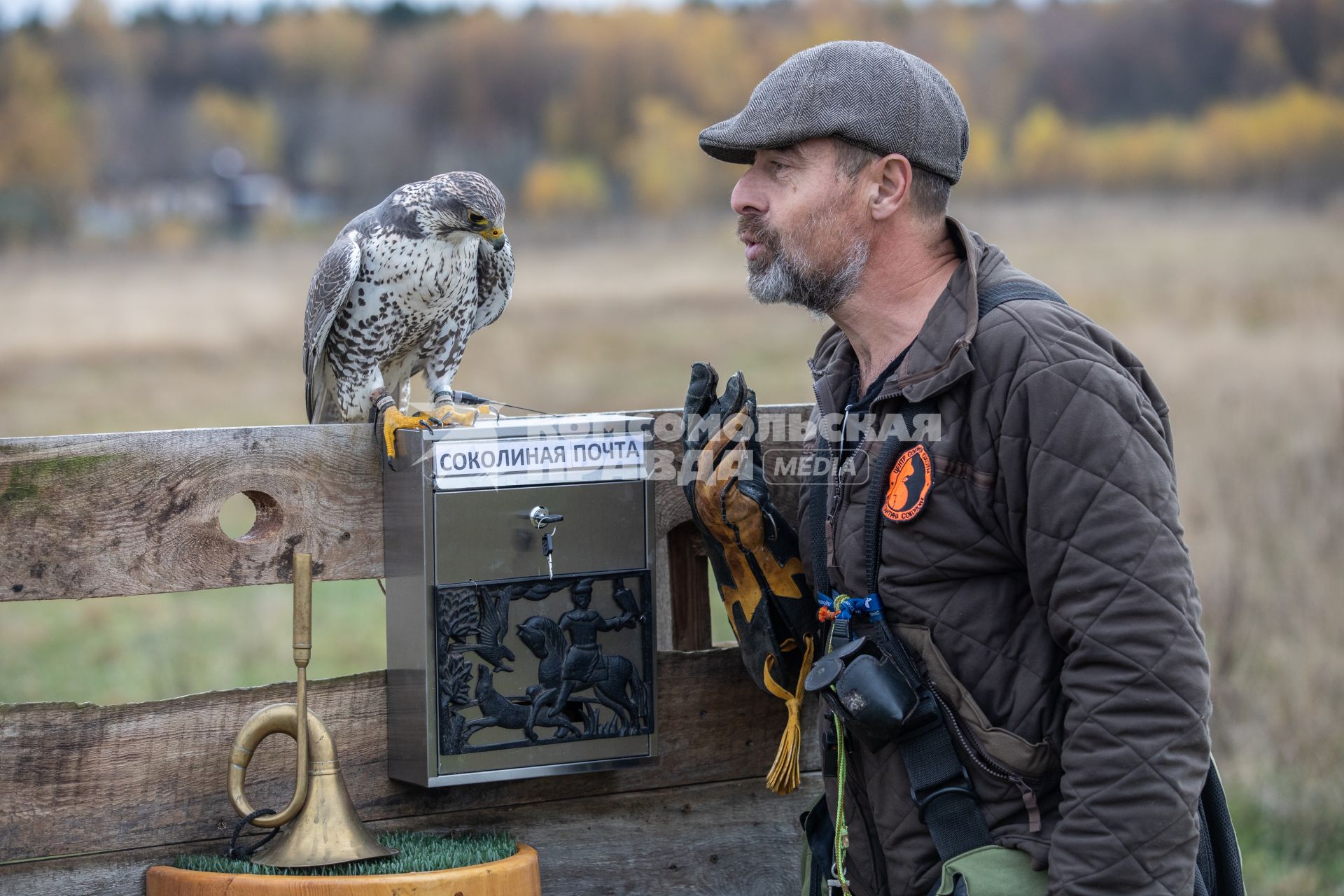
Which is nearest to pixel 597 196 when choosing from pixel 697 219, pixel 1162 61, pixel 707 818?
pixel 697 219

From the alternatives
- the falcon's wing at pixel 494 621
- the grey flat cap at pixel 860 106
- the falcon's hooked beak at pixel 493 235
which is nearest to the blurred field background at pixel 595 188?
the falcon's hooked beak at pixel 493 235

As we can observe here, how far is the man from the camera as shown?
1831 millimetres

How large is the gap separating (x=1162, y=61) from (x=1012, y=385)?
22.6 metres

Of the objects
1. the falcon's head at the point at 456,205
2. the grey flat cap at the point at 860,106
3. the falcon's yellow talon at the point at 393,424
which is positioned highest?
the falcon's head at the point at 456,205

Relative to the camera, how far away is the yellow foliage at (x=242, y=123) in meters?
24.8

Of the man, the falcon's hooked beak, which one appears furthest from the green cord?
the falcon's hooked beak

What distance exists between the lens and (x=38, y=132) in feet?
83.9

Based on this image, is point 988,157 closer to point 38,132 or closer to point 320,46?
point 320,46

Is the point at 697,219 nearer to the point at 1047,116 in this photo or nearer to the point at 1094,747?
the point at 1047,116

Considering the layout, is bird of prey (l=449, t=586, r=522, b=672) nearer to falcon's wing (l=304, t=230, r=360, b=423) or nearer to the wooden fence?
the wooden fence

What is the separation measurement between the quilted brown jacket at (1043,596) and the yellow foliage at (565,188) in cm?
2209

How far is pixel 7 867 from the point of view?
2170mm

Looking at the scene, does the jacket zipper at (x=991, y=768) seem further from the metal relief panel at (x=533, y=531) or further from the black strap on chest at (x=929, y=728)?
the metal relief panel at (x=533, y=531)

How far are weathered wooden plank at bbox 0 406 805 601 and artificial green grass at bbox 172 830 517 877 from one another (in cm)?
48
